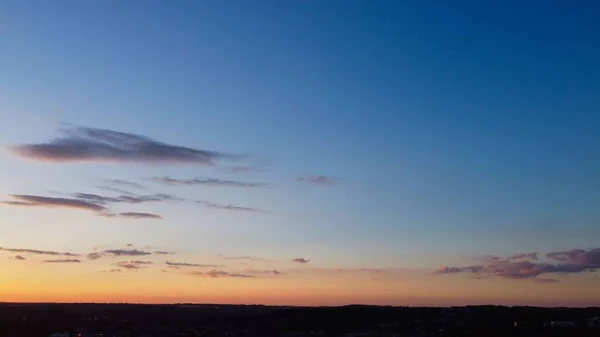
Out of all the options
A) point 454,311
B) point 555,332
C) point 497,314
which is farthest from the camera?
point 454,311

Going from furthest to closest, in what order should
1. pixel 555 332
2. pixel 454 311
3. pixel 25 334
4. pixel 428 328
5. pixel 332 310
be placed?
pixel 332 310
pixel 454 311
pixel 428 328
pixel 25 334
pixel 555 332

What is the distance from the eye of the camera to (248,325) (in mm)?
144375

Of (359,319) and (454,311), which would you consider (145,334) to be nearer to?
(359,319)

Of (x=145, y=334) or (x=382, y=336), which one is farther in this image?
(x=145, y=334)

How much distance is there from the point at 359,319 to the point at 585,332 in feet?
182

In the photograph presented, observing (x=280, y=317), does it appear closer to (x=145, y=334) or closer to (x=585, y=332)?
(x=145, y=334)

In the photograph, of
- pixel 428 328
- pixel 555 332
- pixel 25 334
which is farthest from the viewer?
pixel 428 328

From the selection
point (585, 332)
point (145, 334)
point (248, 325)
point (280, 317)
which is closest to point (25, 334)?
point (145, 334)

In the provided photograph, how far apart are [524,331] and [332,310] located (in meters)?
68.5

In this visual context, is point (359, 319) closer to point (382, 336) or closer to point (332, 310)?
point (332, 310)

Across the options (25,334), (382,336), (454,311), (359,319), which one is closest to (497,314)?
(454,311)

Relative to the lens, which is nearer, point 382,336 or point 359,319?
point 382,336

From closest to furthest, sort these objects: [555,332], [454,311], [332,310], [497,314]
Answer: [555,332], [497,314], [454,311], [332,310]

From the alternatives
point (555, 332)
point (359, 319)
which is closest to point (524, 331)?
point (555, 332)
